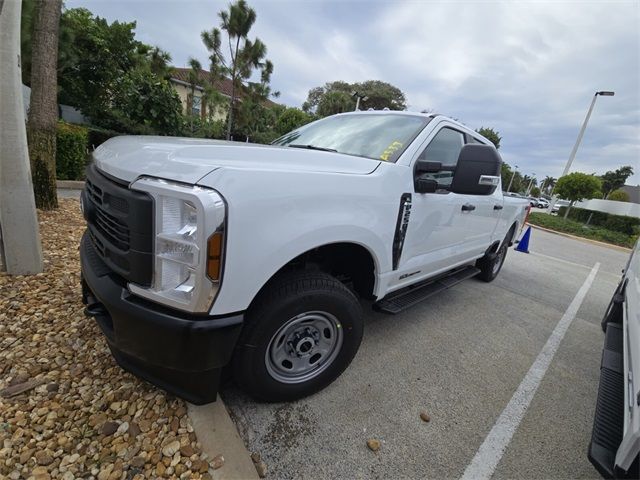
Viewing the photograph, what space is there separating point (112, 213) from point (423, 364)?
2.38 m

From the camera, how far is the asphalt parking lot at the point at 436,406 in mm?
1738

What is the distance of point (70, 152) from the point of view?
6.37 meters

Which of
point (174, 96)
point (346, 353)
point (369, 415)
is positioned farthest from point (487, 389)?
point (174, 96)

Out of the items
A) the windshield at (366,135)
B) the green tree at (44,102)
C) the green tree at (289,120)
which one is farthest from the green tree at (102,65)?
the windshield at (366,135)

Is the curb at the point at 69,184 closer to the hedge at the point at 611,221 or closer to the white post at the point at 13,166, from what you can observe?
the white post at the point at 13,166

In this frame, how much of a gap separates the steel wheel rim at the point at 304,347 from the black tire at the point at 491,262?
314 cm

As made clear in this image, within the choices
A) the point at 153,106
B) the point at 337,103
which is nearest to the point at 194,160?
the point at 153,106

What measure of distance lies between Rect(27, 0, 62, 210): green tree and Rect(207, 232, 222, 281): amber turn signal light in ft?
14.3

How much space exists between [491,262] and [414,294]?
7.81ft

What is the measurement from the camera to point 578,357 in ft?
10.2

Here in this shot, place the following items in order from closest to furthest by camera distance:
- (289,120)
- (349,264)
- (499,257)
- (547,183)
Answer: (349,264)
(499,257)
(289,120)
(547,183)

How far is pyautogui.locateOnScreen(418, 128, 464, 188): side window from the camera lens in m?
2.57

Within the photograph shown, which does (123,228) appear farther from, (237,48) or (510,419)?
(237,48)

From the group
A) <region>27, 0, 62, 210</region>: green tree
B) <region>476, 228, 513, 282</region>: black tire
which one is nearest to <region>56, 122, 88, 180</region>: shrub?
<region>27, 0, 62, 210</region>: green tree
